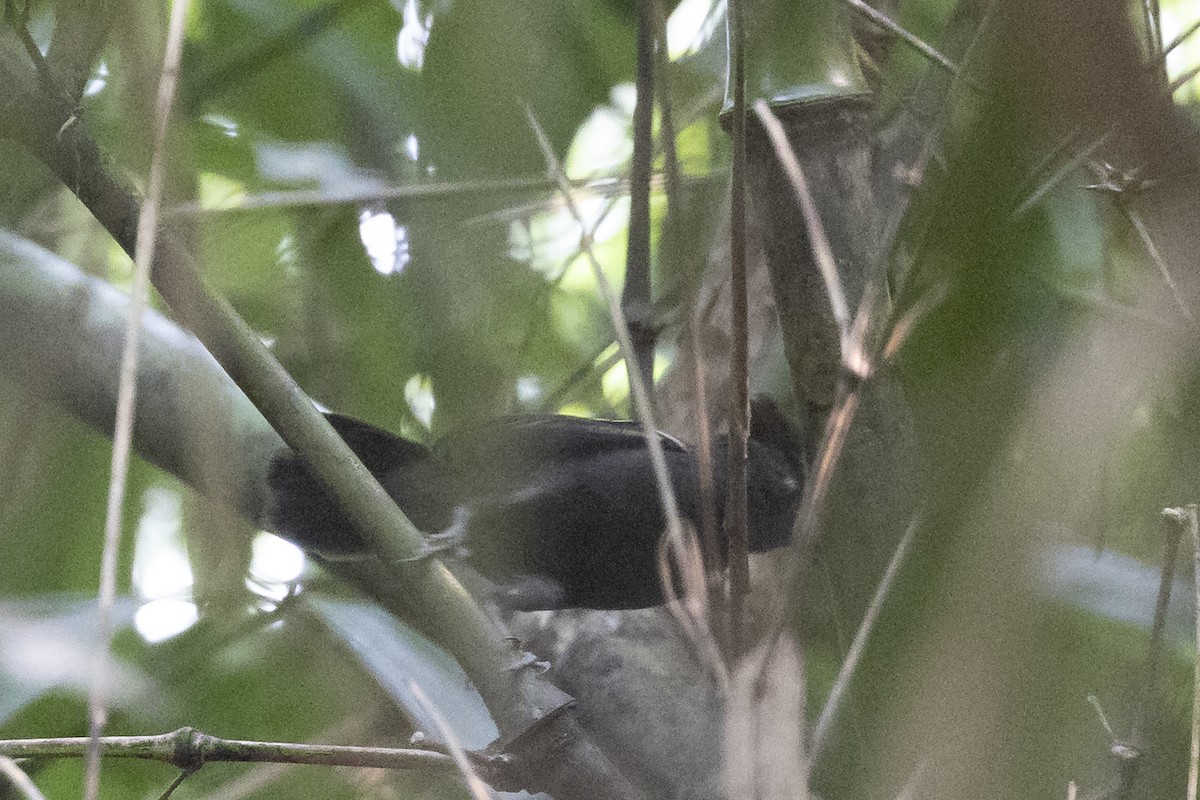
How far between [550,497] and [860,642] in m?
1.08

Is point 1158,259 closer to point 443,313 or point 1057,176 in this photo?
point 1057,176

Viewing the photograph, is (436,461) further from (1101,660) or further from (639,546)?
(1101,660)

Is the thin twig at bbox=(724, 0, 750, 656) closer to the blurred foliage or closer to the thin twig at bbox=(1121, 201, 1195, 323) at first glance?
the blurred foliage

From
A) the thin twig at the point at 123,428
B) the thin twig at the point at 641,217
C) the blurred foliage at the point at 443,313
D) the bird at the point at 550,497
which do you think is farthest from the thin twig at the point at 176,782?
the thin twig at the point at 641,217

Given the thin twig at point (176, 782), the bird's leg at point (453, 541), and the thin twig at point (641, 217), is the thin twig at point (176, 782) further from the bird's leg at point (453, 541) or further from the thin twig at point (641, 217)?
the thin twig at point (641, 217)

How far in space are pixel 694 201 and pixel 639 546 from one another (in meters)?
0.53

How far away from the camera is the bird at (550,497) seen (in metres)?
1.28

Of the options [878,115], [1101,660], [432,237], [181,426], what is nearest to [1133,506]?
[1101,660]

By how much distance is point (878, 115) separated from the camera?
130 cm

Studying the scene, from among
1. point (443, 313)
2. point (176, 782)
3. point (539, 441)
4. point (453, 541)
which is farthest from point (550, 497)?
point (176, 782)

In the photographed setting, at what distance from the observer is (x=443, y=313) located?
1.29 metres

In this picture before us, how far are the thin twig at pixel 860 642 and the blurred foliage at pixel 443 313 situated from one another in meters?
0.01

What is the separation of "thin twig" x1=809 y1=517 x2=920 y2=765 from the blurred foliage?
0.04ft

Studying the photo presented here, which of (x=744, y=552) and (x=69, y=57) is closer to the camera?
(x=744, y=552)
